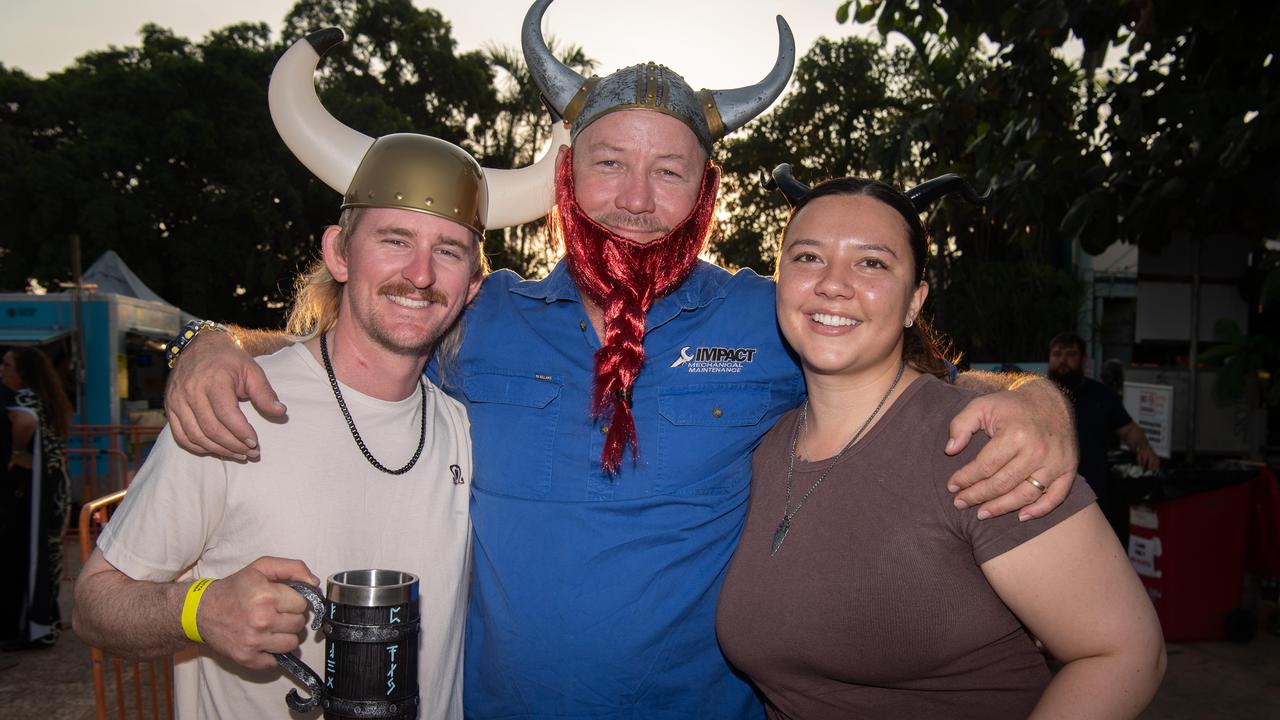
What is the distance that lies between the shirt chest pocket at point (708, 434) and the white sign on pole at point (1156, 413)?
651 cm

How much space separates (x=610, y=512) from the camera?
2.43 metres

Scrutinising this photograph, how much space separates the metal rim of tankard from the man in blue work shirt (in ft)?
2.01

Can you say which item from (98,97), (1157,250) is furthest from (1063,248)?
(98,97)

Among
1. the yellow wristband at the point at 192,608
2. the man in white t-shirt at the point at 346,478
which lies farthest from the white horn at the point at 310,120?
the yellow wristband at the point at 192,608

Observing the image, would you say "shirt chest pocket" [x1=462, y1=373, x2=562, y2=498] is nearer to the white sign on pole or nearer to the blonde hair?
the blonde hair

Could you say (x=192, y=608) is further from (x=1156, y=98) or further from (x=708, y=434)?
(x=1156, y=98)

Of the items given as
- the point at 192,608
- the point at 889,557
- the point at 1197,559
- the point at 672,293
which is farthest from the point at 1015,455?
the point at 1197,559

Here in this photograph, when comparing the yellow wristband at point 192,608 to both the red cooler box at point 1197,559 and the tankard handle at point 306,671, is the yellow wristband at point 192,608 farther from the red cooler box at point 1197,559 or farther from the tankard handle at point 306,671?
the red cooler box at point 1197,559

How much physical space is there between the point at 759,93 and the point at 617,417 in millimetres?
1308

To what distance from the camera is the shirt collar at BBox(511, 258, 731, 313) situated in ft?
8.97

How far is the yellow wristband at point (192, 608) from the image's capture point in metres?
1.75

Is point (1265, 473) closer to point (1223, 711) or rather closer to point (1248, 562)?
point (1248, 562)

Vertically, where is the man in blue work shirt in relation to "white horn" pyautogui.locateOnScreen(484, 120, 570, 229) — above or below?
below

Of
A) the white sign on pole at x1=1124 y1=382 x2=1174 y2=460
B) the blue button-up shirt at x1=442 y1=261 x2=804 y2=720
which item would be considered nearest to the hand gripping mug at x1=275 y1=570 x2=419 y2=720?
the blue button-up shirt at x1=442 y1=261 x2=804 y2=720
